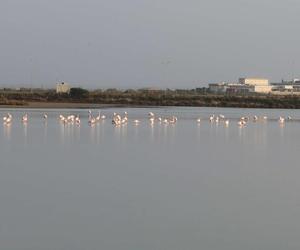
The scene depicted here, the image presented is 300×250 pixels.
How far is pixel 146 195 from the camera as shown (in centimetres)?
1380

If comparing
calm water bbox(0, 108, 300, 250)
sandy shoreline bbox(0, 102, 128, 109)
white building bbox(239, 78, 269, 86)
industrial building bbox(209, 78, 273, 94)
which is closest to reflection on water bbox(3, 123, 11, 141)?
calm water bbox(0, 108, 300, 250)

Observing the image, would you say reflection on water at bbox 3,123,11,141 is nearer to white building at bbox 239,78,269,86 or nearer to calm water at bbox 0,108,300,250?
calm water at bbox 0,108,300,250

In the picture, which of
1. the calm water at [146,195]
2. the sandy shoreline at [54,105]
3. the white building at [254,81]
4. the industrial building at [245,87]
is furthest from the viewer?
the white building at [254,81]

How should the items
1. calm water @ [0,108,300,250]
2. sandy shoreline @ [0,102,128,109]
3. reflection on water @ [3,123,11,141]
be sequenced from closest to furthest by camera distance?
calm water @ [0,108,300,250] → reflection on water @ [3,123,11,141] → sandy shoreline @ [0,102,128,109]

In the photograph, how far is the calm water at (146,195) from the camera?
10625 millimetres

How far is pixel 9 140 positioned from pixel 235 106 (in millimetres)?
46169

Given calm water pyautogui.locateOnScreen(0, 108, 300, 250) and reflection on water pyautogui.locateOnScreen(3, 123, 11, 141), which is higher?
reflection on water pyautogui.locateOnScreen(3, 123, 11, 141)

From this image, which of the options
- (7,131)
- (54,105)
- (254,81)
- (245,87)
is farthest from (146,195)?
(254,81)

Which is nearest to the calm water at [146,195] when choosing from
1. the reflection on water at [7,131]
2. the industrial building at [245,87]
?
the reflection on water at [7,131]

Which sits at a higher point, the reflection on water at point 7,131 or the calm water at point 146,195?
the reflection on water at point 7,131

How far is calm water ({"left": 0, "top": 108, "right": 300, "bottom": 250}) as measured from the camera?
34.9 ft

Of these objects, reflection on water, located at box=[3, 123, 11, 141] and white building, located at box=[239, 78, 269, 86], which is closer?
reflection on water, located at box=[3, 123, 11, 141]

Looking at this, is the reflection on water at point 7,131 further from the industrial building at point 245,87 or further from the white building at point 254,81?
the white building at point 254,81

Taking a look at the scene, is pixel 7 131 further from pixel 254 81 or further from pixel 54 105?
pixel 254 81
